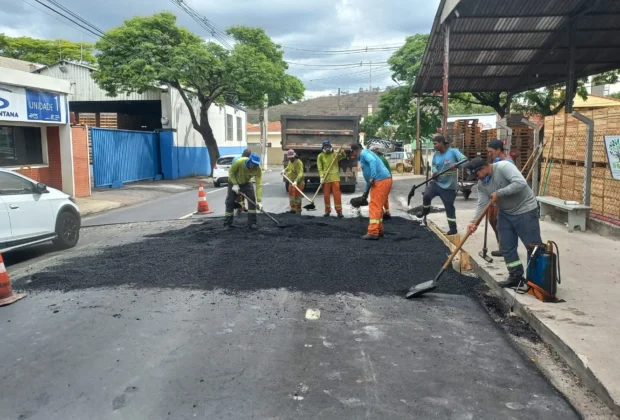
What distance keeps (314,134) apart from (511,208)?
40.0 ft

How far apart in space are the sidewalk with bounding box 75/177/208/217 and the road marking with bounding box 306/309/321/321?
37.4 feet

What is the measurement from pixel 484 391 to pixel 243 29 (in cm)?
3232

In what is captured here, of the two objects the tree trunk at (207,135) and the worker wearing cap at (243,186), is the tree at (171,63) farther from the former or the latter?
the worker wearing cap at (243,186)

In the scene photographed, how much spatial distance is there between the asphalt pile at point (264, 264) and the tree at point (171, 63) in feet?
54.7

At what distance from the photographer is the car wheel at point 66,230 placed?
879cm

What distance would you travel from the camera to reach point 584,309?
5.18 m

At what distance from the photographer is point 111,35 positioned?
24.1m

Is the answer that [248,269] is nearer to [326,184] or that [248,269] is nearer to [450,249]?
[450,249]

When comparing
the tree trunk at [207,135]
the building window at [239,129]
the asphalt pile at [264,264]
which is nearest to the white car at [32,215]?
the asphalt pile at [264,264]

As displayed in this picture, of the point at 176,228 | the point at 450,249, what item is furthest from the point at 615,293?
→ the point at 176,228

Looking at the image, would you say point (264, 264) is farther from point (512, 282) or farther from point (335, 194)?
point (335, 194)

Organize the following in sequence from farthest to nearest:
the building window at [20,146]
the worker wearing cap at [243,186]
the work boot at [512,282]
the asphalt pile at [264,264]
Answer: the building window at [20,146] < the worker wearing cap at [243,186] < the asphalt pile at [264,264] < the work boot at [512,282]

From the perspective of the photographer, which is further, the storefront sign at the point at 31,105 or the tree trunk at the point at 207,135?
the tree trunk at the point at 207,135

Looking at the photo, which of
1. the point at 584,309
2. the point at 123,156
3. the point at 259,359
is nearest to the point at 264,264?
the point at 259,359
